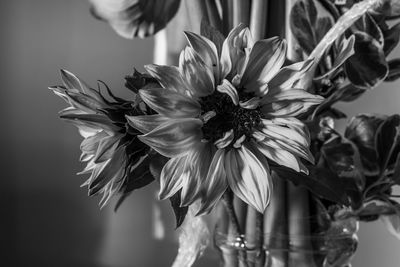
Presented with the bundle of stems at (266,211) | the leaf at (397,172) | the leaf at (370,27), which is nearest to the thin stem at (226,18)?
the bundle of stems at (266,211)

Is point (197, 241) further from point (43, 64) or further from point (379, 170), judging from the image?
point (43, 64)

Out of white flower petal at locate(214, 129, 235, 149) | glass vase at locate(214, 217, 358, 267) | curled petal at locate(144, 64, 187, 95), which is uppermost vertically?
curled petal at locate(144, 64, 187, 95)

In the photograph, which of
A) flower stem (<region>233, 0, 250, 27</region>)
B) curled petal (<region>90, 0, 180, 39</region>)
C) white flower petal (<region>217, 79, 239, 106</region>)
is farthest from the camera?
curled petal (<region>90, 0, 180, 39</region>)

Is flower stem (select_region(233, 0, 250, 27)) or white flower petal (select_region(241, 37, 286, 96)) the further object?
flower stem (select_region(233, 0, 250, 27))

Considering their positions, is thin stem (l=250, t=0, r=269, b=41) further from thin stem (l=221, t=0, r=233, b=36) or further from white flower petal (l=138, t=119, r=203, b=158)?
white flower petal (l=138, t=119, r=203, b=158)

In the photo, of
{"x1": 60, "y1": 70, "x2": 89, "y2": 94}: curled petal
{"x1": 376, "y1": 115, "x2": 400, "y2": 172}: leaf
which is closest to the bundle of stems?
{"x1": 376, "y1": 115, "x2": 400, "y2": 172}: leaf

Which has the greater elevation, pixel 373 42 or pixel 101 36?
pixel 101 36

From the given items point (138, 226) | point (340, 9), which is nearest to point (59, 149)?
point (138, 226)

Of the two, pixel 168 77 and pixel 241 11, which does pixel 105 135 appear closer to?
pixel 168 77
